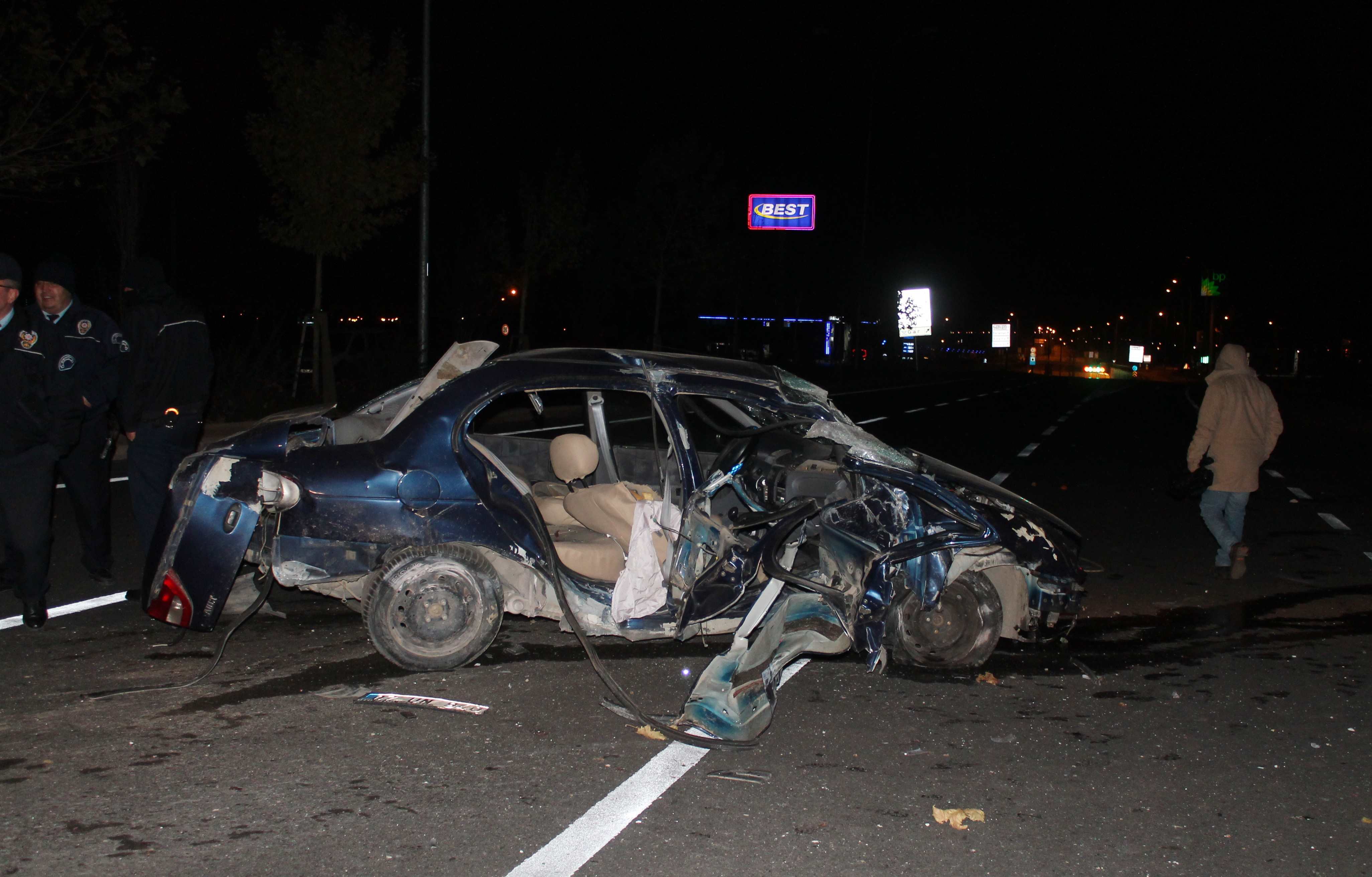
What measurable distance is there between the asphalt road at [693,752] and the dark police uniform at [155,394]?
0.72 meters

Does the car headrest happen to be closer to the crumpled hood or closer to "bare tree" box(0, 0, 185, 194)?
the crumpled hood

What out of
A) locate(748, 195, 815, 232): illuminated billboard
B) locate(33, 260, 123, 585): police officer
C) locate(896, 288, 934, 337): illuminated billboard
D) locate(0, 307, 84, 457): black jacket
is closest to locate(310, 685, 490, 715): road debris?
locate(0, 307, 84, 457): black jacket

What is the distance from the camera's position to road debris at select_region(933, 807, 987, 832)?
12.8 feet

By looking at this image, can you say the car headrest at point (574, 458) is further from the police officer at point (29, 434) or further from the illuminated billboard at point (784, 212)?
the illuminated billboard at point (784, 212)

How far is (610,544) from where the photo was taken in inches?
220

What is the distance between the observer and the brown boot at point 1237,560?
313 inches

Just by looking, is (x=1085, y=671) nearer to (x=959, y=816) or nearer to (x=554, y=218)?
(x=959, y=816)

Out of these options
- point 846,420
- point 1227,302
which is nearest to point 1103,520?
point 846,420

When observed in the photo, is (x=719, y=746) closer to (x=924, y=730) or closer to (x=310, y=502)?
(x=924, y=730)

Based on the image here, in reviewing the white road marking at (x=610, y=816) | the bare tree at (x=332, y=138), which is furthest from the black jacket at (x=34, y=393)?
the bare tree at (x=332, y=138)

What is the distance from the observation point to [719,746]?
4516 mm

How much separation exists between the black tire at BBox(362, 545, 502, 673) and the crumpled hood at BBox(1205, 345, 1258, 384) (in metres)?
5.40

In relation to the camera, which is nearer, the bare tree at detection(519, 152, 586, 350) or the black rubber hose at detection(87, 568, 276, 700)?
the black rubber hose at detection(87, 568, 276, 700)

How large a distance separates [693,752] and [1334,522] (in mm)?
8741
